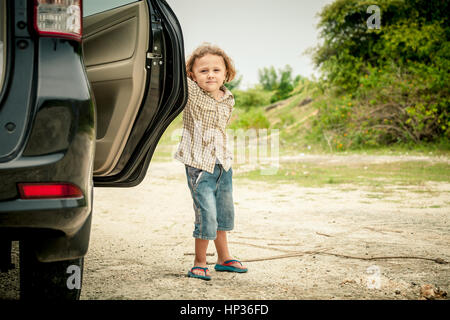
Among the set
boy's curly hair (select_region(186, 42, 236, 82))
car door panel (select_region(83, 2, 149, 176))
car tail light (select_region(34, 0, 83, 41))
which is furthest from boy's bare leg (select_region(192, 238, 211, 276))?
Answer: car tail light (select_region(34, 0, 83, 41))

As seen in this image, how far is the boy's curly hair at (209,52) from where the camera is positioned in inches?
117

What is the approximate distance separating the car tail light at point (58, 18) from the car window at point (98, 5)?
0.87 m

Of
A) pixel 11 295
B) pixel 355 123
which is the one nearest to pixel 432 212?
pixel 11 295

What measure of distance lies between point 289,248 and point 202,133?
127 cm

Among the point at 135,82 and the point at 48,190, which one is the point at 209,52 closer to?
the point at 135,82

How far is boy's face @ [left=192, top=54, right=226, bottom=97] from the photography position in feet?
9.55

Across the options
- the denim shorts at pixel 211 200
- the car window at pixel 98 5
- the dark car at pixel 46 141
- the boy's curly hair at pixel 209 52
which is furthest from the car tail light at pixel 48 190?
the boy's curly hair at pixel 209 52

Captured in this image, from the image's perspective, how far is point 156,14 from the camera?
2430 millimetres

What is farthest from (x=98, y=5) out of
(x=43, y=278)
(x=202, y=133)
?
(x=43, y=278)

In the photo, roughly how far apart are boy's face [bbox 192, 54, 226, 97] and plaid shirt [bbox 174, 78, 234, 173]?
0.17 feet

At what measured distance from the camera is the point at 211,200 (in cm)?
285

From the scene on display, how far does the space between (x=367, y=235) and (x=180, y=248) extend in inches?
65.3

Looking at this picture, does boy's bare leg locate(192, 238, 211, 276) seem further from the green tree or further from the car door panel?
the green tree
